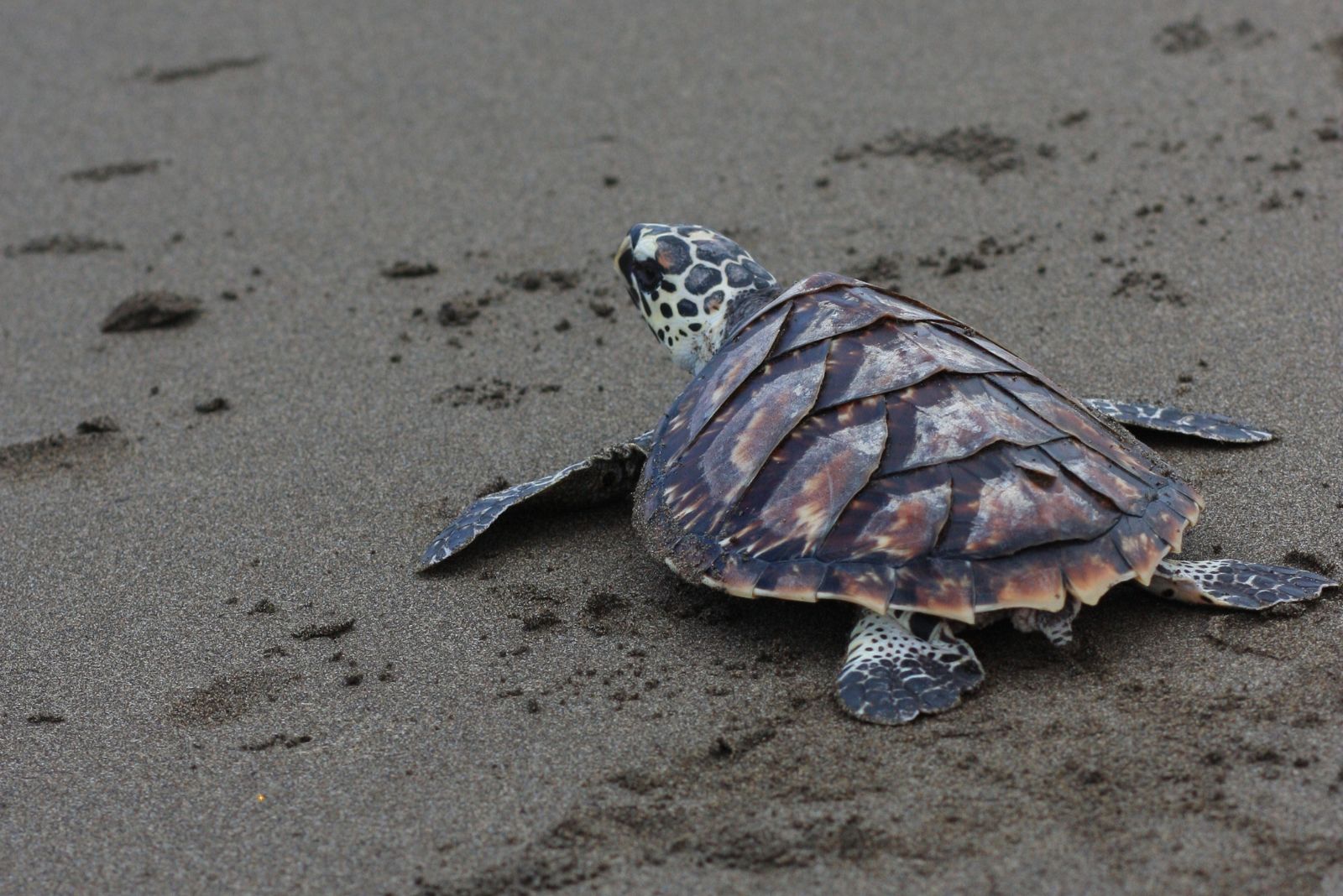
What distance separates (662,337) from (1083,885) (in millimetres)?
2052

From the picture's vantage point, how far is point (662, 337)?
371 cm

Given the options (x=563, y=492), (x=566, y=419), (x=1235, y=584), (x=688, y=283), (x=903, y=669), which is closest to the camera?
(x=903, y=669)

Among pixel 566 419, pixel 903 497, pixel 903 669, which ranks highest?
pixel 903 497

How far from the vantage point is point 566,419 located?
12.5ft

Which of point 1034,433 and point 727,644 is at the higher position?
point 1034,433

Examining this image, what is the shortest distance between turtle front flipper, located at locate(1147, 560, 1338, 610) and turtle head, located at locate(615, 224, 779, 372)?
1.32 m

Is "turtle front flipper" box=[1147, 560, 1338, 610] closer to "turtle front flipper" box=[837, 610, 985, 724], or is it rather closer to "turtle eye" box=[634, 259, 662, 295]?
"turtle front flipper" box=[837, 610, 985, 724]

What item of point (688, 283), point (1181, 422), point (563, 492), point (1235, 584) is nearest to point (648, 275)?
point (688, 283)

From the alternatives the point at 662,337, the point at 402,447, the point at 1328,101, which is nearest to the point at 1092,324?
the point at 662,337

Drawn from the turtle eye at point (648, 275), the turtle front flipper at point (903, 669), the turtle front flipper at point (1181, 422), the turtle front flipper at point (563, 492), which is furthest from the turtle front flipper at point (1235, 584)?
the turtle eye at point (648, 275)

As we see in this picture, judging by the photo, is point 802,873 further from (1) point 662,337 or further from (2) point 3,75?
(2) point 3,75

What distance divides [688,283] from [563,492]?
67cm

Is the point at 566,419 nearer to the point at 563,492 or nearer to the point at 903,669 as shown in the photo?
the point at 563,492

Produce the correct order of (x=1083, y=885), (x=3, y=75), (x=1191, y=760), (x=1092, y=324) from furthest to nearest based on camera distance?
(x=3, y=75) < (x=1092, y=324) < (x=1191, y=760) < (x=1083, y=885)
